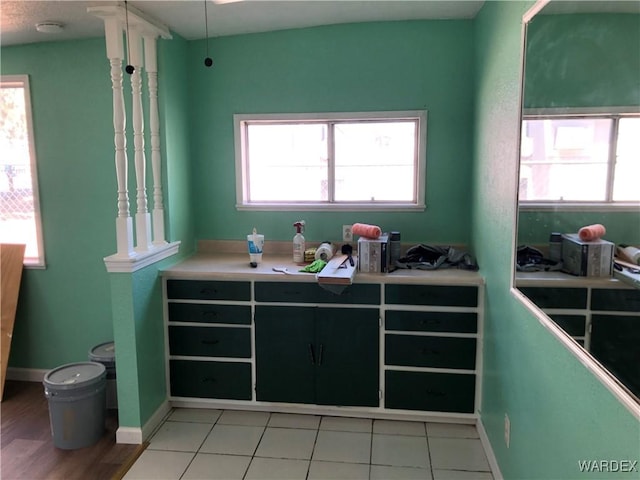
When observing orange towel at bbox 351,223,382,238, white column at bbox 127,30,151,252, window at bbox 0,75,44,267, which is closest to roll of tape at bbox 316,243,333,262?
orange towel at bbox 351,223,382,238

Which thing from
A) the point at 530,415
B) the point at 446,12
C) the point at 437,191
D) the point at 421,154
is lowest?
the point at 530,415

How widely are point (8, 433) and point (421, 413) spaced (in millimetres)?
2452

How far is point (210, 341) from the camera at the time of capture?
117 inches

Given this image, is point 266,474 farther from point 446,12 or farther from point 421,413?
point 446,12

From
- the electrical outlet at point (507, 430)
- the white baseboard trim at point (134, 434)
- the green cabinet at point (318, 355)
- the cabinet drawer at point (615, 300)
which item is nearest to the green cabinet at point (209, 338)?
the green cabinet at point (318, 355)

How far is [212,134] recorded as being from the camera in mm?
3395

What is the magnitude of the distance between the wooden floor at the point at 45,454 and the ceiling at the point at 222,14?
7.82ft

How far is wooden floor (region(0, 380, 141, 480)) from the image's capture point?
2.45m

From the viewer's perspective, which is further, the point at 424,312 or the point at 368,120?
the point at 368,120

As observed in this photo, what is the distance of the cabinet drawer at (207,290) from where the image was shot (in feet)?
9.52

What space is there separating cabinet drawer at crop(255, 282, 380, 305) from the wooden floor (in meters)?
1.11

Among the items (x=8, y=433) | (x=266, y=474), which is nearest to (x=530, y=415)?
(x=266, y=474)

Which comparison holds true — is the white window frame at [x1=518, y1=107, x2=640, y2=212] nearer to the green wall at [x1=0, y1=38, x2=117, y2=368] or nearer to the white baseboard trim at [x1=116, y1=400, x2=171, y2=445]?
the white baseboard trim at [x1=116, y1=400, x2=171, y2=445]

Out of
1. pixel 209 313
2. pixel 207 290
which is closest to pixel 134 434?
pixel 209 313
